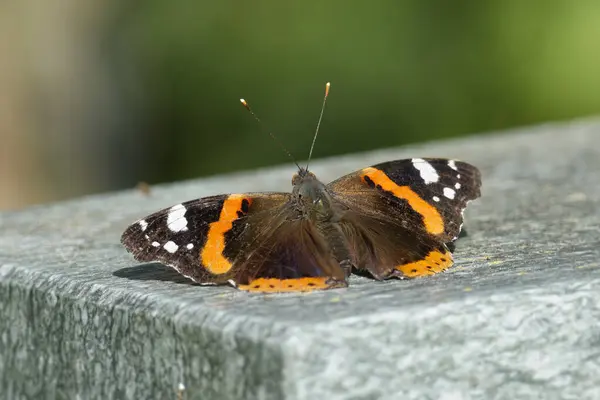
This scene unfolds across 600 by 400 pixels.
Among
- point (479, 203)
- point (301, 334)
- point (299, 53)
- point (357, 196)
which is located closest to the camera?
point (301, 334)

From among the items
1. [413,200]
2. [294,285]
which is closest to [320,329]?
[294,285]

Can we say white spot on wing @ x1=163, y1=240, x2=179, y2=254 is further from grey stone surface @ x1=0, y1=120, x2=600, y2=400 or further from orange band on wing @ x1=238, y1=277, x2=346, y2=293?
orange band on wing @ x1=238, y1=277, x2=346, y2=293

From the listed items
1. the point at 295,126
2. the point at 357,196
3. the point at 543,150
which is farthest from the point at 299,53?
the point at 357,196

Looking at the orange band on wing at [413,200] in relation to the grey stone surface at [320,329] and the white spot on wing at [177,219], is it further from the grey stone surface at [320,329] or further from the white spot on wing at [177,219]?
the white spot on wing at [177,219]

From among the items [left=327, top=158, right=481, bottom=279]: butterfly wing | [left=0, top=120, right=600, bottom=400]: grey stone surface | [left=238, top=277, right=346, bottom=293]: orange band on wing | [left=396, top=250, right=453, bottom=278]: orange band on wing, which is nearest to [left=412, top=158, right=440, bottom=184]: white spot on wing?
[left=327, top=158, right=481, bottom=279]: butterfly wing

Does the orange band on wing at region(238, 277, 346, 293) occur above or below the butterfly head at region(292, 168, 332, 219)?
below

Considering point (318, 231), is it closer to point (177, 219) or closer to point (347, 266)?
point (347, 266)

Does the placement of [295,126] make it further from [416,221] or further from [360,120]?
[416,221]
